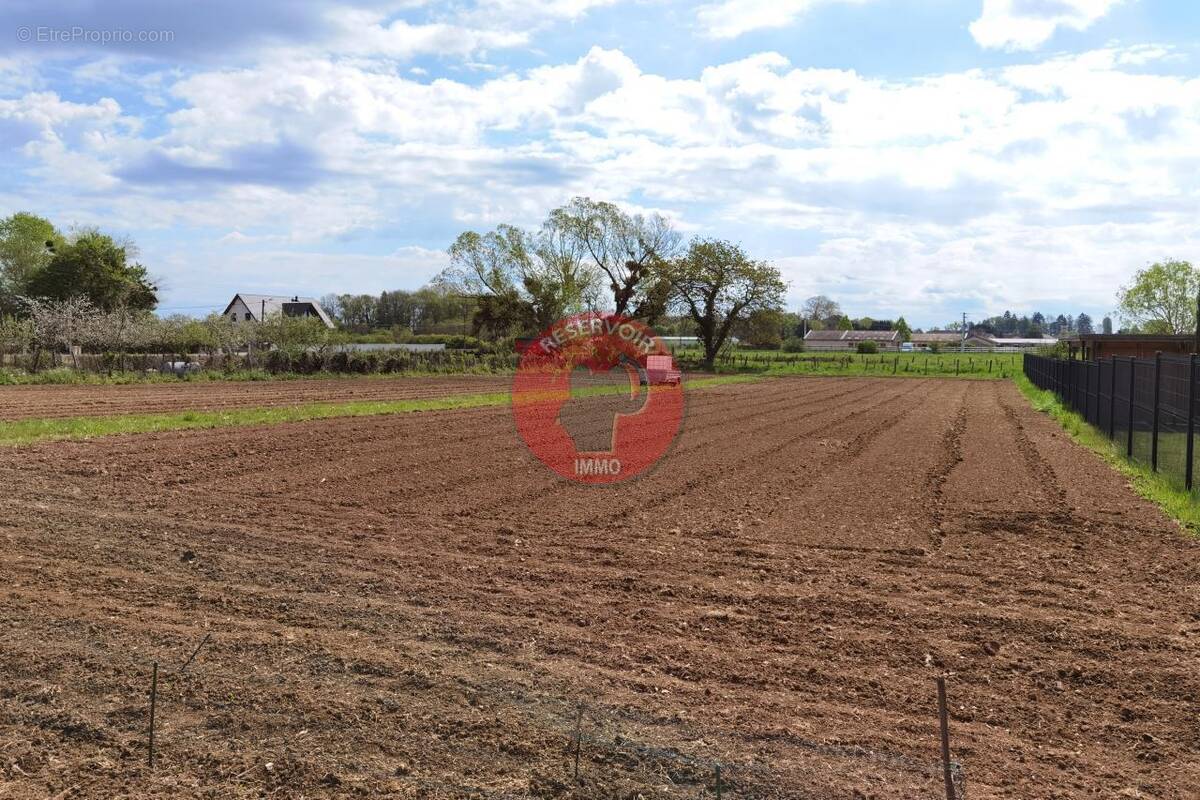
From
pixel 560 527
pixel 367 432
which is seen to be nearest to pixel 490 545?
pixel 560 527

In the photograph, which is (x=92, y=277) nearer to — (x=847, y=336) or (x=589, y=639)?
(x=589, y=639)

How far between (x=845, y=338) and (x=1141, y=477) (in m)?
154

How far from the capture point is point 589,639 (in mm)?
5699

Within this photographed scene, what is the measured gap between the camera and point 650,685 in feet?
16.1

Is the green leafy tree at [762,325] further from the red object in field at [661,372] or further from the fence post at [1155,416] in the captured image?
A: the fence post at [1155,416]

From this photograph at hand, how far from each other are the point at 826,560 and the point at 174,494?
7.95 m

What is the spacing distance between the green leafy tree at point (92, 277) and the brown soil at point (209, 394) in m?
32.1

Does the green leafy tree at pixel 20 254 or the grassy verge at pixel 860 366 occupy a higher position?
the green leafy tree at pixel 20 254

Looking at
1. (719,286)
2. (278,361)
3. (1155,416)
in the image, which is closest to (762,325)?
(719,286)

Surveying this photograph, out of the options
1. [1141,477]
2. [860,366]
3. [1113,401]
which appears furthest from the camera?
[860,366]

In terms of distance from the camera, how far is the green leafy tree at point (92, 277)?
2532 inches

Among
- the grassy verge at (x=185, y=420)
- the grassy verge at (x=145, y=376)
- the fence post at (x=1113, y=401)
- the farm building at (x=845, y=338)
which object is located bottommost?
the grassy verge at (x=185, y=420)

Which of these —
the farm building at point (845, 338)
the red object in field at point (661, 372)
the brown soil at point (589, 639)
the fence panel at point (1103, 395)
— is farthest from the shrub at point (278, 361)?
the farm building at point (845, 338)

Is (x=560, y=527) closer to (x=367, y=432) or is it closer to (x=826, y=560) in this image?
(x=826, y=560)
